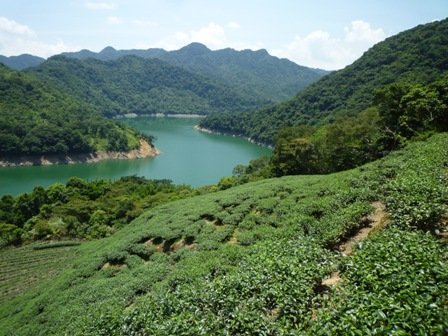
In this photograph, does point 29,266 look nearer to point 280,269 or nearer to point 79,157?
point 280,269

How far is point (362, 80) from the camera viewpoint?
5581 inches

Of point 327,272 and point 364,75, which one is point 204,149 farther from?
point 327,272

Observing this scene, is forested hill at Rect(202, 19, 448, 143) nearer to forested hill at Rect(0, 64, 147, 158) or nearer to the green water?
the green water

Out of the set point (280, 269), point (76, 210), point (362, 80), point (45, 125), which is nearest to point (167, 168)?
point (45, 125)

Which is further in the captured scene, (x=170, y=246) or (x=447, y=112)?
(x=447, y=112)

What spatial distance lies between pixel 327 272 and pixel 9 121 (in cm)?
13589

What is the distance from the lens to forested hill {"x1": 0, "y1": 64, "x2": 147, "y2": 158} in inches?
4491

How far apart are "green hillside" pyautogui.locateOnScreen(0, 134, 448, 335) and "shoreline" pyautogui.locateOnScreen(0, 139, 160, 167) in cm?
10144

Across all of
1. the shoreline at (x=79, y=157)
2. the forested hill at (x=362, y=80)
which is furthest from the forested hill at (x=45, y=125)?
the forested hill at (x=362, y=80)

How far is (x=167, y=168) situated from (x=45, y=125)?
48310 mm

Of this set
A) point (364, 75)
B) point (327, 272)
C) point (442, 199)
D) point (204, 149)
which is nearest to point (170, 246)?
point (327, 272)

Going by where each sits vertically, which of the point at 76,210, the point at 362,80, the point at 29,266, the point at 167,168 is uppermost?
the point at 362,80

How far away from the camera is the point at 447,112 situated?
3247 centimetres

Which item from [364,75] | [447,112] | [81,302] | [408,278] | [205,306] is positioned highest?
[364,75]
